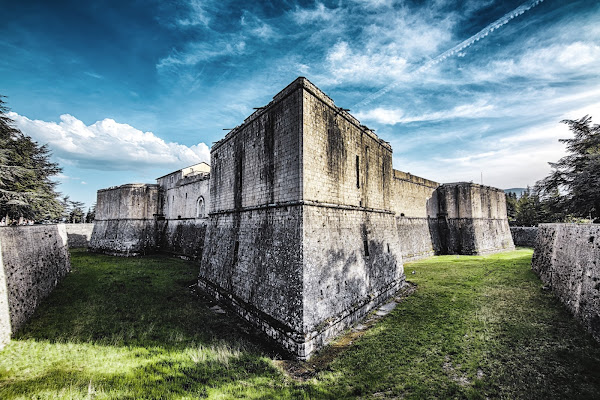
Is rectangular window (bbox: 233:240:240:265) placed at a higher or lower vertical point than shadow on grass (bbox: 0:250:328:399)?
higher

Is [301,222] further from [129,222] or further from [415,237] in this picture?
[129,222]

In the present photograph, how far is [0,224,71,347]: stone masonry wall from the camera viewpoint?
736 centimetres

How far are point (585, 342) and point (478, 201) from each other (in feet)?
68.9

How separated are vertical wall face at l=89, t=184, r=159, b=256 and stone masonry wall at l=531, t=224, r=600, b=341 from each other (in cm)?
2878

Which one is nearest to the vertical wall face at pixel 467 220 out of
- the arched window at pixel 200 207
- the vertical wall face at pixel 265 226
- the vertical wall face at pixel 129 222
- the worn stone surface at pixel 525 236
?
the worn stone surface at pixel 525 236

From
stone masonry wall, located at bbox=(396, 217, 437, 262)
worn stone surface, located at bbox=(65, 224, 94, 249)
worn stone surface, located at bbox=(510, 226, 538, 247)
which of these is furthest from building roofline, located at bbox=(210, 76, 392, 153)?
worn stone surface, located at bbox=(510, 226, 538, 247)

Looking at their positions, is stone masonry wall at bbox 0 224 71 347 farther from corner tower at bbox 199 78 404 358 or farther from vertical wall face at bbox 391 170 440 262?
vertical wall face at bbox 391 170 440 262

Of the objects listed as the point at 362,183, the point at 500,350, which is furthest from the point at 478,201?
the point at 500,350

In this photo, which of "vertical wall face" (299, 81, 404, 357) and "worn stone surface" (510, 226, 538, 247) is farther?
"worn stone surface" (510, 226, 538, 247)

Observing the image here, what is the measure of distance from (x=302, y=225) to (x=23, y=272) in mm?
10436

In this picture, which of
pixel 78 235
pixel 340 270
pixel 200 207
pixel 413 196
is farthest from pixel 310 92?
pixel 78 235

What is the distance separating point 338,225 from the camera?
30.8 ft

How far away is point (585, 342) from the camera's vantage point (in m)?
6.52

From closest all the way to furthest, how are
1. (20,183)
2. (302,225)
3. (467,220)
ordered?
(302,225), (20,183), (467,220)
